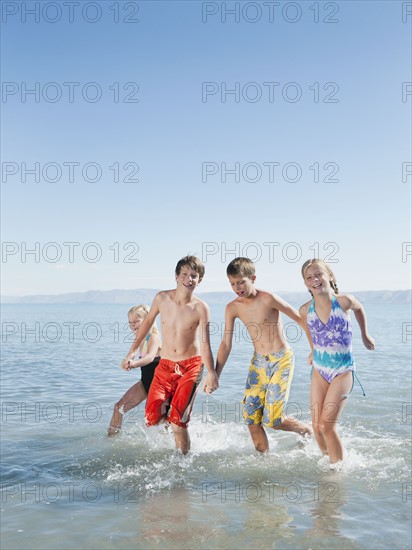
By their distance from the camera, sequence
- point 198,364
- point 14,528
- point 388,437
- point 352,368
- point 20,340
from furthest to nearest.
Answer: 1. point 20,340
2. point 388,437
3. point 198,364
4. point 352,368
5. point 14,528

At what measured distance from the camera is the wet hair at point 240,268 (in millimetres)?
5898

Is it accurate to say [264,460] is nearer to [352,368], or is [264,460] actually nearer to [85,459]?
[352,368]

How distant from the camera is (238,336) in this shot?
2570 centimetres

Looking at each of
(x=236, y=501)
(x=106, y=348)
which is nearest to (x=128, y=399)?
(x=236, y=501)

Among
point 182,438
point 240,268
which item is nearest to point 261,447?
point 182,438

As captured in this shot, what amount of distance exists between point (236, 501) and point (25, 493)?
2012 mm

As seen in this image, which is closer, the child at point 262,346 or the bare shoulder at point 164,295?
the child at point 262,346

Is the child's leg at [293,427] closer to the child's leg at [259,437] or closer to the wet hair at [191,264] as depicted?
the child's leg at [259,437]

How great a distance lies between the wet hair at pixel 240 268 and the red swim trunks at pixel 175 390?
3.59 feet

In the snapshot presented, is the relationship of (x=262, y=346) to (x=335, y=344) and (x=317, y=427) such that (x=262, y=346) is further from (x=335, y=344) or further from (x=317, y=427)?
(x=317, y=427)

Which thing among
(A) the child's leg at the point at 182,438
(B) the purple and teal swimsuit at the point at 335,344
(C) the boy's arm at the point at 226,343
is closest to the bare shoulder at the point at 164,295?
(C) the boy's arm at the point at 226,343

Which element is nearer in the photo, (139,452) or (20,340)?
(139,452)

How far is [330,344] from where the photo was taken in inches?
227

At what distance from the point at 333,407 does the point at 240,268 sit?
1676mm
